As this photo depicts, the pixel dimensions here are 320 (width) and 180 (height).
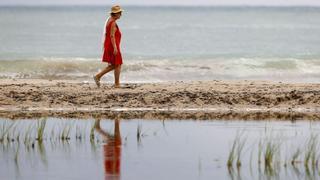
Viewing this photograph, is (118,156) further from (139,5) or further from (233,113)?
(139,5)

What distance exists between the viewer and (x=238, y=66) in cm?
2723

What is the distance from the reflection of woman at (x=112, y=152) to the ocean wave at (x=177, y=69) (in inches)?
434

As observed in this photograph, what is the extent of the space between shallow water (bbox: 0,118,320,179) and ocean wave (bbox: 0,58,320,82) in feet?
34.6

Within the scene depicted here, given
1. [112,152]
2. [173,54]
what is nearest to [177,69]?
[173,54]

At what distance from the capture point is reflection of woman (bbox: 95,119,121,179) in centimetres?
1072

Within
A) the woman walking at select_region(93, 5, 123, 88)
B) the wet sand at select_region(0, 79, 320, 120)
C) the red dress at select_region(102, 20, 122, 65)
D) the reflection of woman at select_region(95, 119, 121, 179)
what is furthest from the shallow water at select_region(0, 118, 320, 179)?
the red dress at select_region(102, 20, 122, 65)

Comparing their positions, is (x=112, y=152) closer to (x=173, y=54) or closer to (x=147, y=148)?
(x=147, y=148)

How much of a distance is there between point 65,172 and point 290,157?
233 centimetres

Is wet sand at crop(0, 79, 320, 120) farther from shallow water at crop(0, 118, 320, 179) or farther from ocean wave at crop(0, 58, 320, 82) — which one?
ocean wave at crop(0, 58, 320, 82)

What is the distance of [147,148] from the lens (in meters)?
12.2

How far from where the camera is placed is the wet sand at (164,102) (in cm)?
1540

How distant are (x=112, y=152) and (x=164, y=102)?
4.53 meters

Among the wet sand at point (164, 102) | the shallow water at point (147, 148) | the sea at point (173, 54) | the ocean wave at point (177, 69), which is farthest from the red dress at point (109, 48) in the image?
the ocean wave at point (177, 69)

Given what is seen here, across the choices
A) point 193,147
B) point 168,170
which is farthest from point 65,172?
point 193,147
